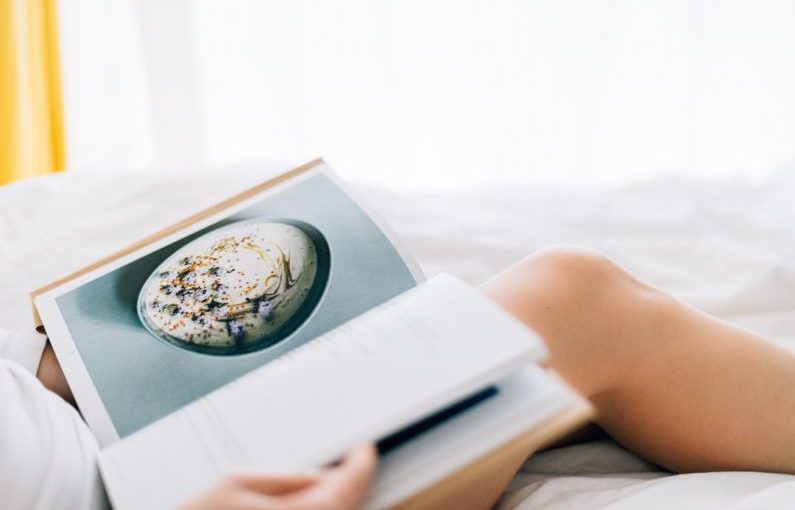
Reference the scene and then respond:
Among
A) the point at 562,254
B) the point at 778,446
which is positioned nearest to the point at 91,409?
the point at 562,254

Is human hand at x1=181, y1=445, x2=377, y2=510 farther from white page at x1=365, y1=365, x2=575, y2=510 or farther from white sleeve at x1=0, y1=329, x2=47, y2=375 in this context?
white sleeve at x1=0, y1=329, x2=47, y2=375

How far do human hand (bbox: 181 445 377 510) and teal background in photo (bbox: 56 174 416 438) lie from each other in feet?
0.60

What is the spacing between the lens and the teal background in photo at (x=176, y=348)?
511 mm

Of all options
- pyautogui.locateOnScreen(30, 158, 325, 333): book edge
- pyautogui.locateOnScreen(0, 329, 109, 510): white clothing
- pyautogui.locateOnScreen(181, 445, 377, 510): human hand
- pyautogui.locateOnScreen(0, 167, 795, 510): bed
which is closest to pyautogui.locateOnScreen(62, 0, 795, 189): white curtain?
pyautogui.locateOnScreen(0, 167, 795, 510): bed

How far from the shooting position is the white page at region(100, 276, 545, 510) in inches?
14.2

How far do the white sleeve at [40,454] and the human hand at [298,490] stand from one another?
138mm

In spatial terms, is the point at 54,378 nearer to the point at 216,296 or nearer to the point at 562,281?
the point at 216,296

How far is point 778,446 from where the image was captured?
1.73 feet

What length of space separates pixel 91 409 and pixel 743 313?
598 mm

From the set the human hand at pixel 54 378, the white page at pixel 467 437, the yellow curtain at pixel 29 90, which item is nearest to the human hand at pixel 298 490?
the white page at pixel 467 437

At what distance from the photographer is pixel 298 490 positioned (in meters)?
0.33

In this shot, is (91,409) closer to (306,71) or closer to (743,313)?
(743,313)

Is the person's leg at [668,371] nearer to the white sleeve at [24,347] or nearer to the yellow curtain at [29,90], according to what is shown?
the white sleeve at [24,347]

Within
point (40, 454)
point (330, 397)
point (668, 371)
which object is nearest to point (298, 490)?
point (330, 397)
